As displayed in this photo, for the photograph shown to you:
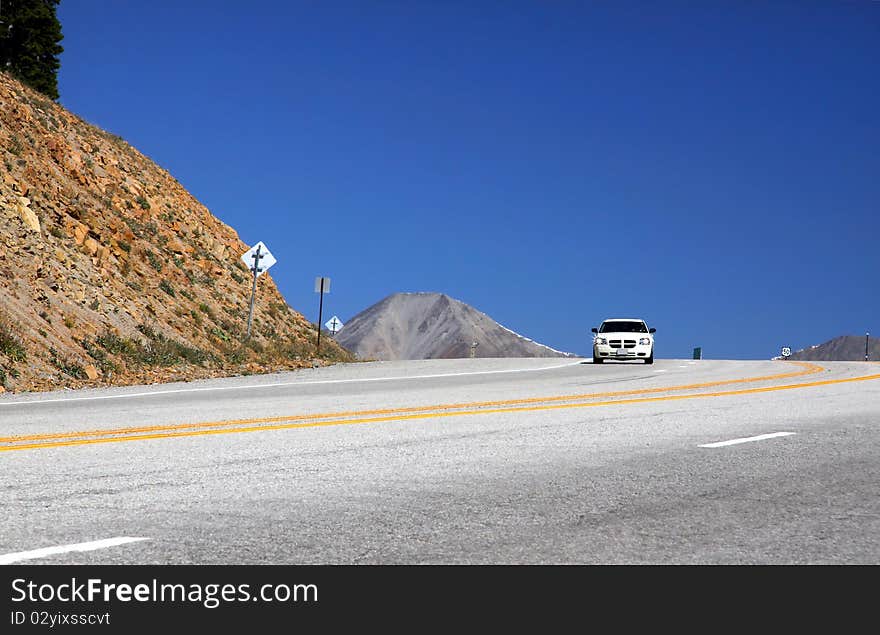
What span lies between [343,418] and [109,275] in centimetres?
1979

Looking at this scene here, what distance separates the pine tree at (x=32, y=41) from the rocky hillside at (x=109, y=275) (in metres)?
10.6

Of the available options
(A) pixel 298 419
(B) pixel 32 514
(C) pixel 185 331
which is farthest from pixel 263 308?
(B) pixel 32 514

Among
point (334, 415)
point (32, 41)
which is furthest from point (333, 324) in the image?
point (334, 415)

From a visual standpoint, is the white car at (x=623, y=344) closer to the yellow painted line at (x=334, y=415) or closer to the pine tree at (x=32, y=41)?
the yellow painted line at (x=334, y=415)

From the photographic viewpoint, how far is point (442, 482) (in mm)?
8367

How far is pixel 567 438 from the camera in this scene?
38.0 ft

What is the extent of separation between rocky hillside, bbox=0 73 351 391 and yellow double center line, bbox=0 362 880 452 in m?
9.85

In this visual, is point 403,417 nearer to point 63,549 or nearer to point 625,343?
point 63,549

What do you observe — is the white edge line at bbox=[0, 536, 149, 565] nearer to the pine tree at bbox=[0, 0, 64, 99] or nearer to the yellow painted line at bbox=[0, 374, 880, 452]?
the yellow painted line at bbox=[0, 374, 880, 452]

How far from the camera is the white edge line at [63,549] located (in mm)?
5500

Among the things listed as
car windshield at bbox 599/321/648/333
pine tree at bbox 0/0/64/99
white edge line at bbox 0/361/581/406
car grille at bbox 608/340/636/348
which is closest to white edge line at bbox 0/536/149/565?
white edge line at bbox 0/361/581/406
